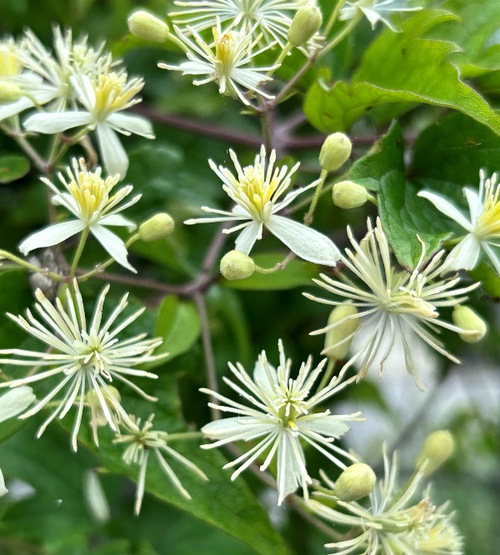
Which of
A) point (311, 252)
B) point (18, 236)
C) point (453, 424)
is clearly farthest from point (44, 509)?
point (453, 424)

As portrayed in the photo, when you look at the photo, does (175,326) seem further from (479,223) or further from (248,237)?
(479,223)

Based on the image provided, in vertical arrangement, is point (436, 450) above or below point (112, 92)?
below

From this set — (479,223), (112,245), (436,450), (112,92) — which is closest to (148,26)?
(112,92)

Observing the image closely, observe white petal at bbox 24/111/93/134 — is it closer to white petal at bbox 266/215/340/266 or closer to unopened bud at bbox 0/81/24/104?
unopened bud at bbox 0/81/24/104

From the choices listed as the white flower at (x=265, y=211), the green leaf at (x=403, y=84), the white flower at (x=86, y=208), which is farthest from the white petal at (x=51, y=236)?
the green leaf at (x=403, y=84)

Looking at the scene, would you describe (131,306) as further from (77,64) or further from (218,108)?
(218,108)

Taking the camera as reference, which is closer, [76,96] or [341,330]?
[341,330]

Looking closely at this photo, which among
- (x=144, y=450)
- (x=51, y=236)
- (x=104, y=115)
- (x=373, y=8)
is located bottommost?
(x=144, y=450)

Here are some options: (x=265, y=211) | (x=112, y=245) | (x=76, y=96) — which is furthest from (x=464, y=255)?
(x=76, y=96)
